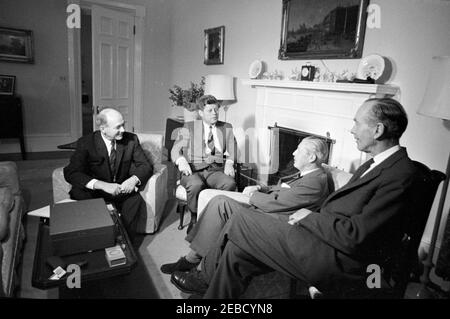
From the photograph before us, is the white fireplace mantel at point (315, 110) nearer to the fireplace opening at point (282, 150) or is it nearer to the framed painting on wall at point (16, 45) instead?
the fireplace opening at point (282, 150)

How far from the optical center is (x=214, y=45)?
3916mm

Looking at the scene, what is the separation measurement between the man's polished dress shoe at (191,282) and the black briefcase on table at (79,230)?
0.36m

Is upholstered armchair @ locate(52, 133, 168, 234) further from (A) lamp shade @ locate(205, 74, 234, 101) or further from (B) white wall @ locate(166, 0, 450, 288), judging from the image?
(B) white wall @ locate(166, 0, 450, 288)

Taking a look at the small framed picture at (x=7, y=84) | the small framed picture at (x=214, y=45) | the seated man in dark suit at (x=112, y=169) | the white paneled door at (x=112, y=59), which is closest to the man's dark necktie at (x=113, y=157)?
the seated man in dark suit at (x=112, y=169)

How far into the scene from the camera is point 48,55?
4199mm

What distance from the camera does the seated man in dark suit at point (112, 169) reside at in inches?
74.9

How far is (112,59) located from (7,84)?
1.32 m

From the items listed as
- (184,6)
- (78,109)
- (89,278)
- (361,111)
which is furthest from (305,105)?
(78,109)

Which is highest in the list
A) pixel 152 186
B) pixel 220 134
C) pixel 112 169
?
pixel 220 134

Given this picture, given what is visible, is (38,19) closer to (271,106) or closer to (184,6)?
(184,6)

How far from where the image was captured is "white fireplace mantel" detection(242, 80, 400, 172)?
7.27ft

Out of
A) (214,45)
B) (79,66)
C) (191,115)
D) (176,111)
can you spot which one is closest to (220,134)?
(191,115)

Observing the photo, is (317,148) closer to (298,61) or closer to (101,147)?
(101,147)

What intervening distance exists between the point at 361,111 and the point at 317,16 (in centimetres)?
164
